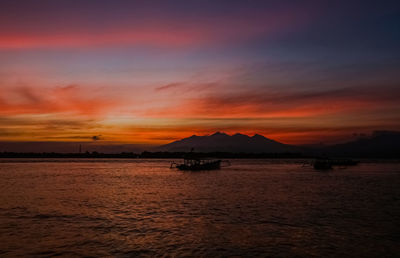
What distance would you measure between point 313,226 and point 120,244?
1201cm

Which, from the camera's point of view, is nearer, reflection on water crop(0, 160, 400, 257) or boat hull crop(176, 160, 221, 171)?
reflection on water crop(0, 160, 400, 257)

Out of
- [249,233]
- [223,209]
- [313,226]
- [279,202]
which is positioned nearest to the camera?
[249,233]

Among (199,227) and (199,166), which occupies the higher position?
(199,166)

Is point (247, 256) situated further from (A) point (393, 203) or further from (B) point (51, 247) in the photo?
(A) point (393, 203)

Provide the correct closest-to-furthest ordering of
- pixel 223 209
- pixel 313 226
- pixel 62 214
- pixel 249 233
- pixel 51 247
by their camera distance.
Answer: pixel 51 247 → pixel 249 233 → pixel 313 226 → pixel 62 214 → pixel 223 209

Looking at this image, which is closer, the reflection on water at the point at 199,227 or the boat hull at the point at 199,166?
the reflection on water at the point at 199,227

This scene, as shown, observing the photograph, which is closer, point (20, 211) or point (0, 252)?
point (0, 252)

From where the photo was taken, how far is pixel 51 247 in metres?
16.0

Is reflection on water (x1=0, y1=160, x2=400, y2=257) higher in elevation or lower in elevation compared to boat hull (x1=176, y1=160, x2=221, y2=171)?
lower

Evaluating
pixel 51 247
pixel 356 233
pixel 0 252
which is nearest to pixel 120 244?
pixel 51 247

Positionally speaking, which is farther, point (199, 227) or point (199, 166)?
point (199, 166)

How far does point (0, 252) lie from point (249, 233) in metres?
12.6

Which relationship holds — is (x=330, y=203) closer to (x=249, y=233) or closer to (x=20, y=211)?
(x=249, y=233)

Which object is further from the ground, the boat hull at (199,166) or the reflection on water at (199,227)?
the boat hull at (199,166)
